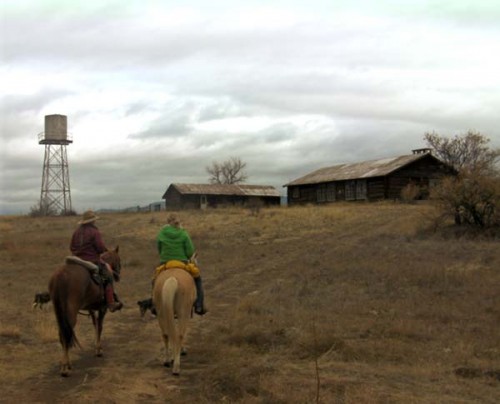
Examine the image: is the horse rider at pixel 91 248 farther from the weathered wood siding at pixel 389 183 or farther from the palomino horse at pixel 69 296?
the weathered wood siding at pixel 389 183

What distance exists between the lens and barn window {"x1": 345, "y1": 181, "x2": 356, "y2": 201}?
176 ft

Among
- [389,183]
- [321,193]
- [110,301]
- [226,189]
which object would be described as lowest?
[110,301]

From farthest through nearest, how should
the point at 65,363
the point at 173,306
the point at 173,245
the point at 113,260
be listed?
the point at 113,260 < the point at 173,245 < the point at 173,306 < the point at 65,363

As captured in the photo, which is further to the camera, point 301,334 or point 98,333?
point 301,334

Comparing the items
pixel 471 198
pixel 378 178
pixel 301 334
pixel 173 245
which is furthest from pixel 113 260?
pixel 378 178

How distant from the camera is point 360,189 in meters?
53.0

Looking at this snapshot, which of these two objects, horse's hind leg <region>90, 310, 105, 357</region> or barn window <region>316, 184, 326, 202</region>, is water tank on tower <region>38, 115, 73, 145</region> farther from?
horse's hind leg <region>90, 310, 105, 357</region>

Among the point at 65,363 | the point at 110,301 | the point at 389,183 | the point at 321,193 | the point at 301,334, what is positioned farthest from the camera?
the point at 321,193

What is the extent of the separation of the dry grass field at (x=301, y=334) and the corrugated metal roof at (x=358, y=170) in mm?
28145

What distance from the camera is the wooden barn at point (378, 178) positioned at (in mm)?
50406

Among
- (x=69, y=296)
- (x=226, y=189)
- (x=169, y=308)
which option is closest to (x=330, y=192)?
(x=226, y=189)

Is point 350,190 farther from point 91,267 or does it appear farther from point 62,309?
point 62,309

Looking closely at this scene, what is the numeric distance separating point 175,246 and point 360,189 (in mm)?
45630

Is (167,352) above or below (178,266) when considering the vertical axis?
below
